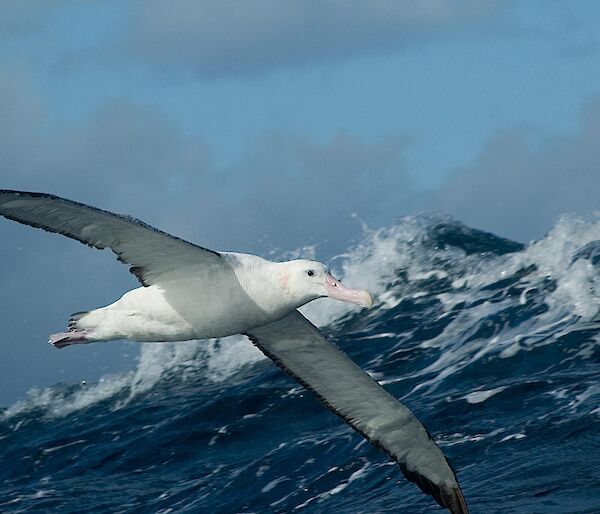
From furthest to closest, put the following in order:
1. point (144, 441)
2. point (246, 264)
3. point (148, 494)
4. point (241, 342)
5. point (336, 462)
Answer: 1. point (241, 342)
2. point (144, 441)
3. point (148, 494)
4. point (336, 462)
5. point (246, 264)

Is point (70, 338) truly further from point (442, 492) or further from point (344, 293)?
point (442, 492)

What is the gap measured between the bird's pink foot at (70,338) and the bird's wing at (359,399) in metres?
1.57

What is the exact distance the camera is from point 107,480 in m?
13.0

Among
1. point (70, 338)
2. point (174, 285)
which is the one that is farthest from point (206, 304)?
point (70, 338)

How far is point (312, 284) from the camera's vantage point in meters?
8.35

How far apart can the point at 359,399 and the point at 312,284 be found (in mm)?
1613

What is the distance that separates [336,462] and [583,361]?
10.7ft

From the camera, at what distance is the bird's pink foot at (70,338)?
8.59m

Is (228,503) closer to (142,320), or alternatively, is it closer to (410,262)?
(142,320)

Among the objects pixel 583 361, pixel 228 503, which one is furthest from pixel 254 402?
pixel 583 361

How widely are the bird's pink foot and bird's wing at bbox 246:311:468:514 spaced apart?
157cm

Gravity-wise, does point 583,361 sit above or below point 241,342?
below

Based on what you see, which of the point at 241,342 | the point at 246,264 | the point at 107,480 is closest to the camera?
the point at 246,264

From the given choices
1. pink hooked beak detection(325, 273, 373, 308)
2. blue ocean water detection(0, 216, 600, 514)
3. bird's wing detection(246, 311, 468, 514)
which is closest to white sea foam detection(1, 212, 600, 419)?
blue ocean water detection(0, 216, 600, 514)
